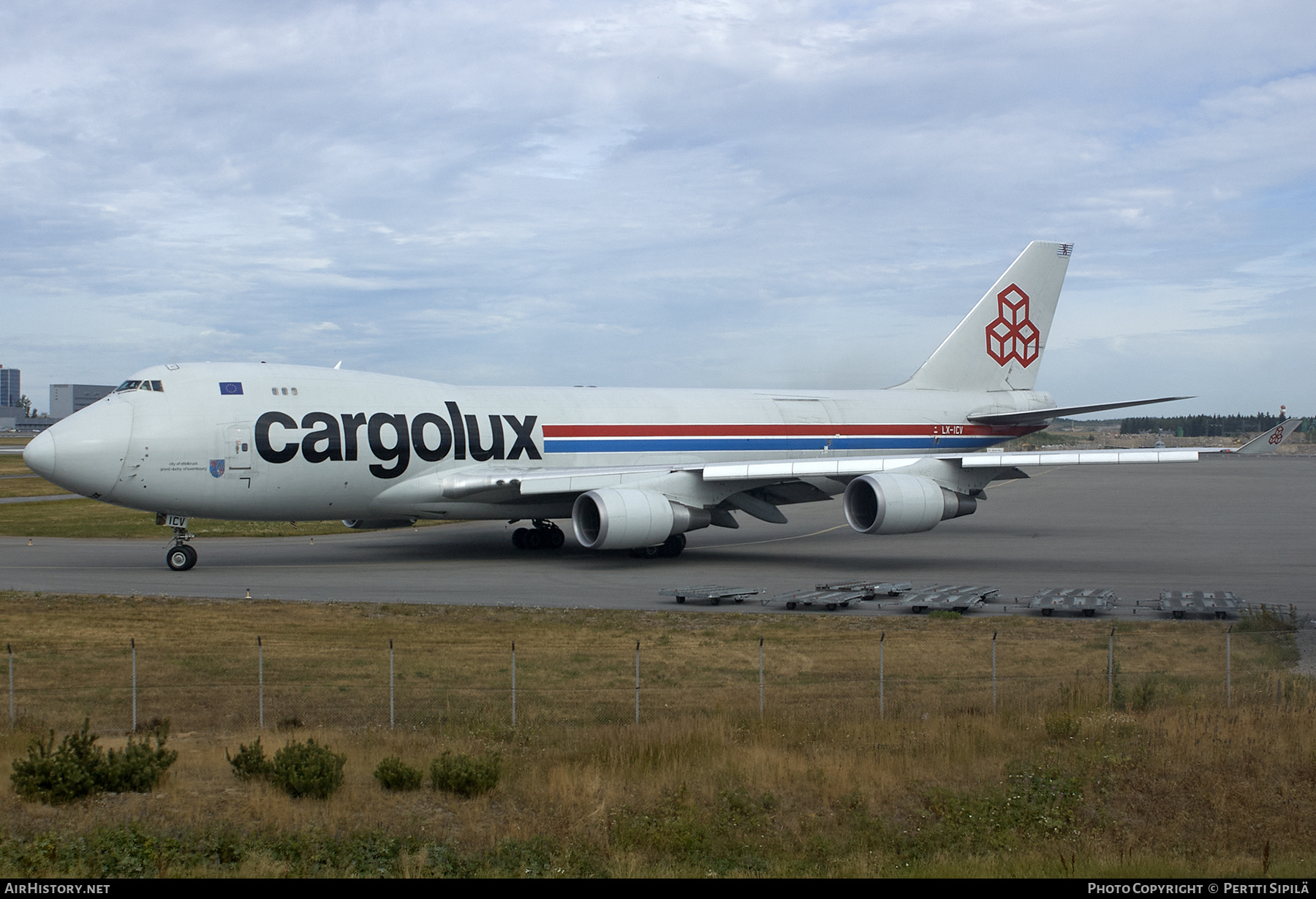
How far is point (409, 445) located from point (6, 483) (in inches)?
2296

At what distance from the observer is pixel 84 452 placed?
2389 centimetres

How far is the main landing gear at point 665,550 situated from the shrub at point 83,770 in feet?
64.5

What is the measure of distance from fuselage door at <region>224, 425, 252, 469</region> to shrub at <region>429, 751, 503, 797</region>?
1636cm

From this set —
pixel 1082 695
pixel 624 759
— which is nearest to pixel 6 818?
pixel 624 759

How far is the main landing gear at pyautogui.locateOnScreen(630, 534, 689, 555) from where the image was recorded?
99.7 ft

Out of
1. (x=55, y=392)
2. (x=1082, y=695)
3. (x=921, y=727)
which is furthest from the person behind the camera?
(x=55, y=392)

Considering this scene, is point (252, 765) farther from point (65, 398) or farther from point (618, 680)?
point (65, 398)

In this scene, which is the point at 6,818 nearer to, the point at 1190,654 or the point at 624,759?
the point at 624,759

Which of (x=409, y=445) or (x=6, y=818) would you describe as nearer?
(x=6, y=818)

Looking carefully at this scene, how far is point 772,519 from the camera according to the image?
3109cm

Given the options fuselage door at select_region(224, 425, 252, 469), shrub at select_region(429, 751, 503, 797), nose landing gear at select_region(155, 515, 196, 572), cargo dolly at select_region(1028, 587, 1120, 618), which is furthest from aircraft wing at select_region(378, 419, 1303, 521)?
shrub at select_region(429, 751, 503, 797)

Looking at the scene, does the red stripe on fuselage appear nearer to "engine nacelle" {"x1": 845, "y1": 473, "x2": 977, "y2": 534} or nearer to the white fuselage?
the white fuselage

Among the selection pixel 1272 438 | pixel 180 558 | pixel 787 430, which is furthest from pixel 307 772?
pixel 787 430

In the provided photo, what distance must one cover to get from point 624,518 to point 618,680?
12.1 metres
